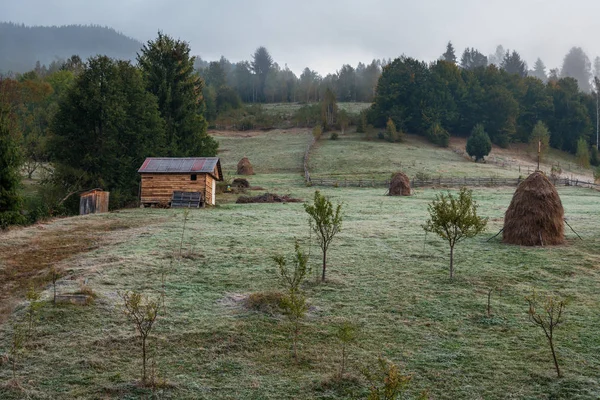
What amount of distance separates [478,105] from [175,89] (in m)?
61.3

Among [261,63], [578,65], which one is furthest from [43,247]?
[578,65]

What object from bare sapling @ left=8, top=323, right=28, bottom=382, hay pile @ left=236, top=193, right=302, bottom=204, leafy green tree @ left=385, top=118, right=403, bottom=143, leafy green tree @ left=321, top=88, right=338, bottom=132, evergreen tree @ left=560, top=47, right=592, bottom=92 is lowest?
bare sapling @ left=8, top=323, right=28, bottom=382

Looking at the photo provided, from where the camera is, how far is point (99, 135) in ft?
114

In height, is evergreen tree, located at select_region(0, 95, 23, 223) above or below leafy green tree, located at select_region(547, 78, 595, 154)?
below

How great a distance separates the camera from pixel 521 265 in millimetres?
15234

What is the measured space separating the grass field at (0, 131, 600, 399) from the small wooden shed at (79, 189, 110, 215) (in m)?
7.75

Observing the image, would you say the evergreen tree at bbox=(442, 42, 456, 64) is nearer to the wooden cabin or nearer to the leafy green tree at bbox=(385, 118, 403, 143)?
the leafy green tree at bbox=(385, 118, 403, 143)

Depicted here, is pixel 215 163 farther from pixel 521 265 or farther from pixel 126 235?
pixel 521 265

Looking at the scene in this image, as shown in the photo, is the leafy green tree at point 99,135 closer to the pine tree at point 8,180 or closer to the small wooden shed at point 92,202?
the small wooden shed at point 92,202

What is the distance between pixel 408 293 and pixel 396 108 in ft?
247

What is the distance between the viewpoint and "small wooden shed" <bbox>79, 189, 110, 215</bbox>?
93.1 ft

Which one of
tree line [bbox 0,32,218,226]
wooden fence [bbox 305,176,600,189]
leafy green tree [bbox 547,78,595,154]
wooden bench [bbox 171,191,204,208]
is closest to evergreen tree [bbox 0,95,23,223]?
tree line [bbox 0,32,218,226]

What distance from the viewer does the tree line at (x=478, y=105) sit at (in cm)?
8388

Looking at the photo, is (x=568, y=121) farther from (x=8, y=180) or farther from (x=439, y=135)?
(x=8, y=180)
